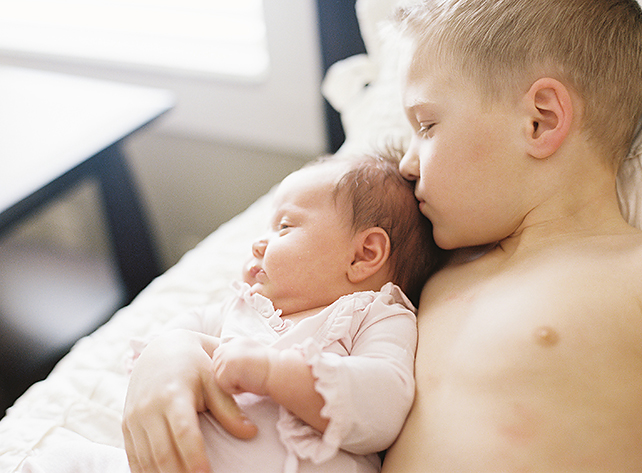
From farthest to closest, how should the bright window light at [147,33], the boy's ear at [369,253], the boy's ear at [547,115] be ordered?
the bright window light at [147,33], the boy's ear at [369,253], the boy's ear at [547,115]

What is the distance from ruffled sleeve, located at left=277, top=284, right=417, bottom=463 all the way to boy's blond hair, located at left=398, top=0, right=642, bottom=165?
0.31m

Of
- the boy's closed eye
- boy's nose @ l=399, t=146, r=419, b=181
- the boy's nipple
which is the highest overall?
the boy's closed eye

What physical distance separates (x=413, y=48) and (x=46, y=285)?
1089 millimetres

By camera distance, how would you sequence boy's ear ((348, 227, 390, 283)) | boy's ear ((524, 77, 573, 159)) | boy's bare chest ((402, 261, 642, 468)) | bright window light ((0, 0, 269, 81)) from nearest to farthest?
1. boy's bare chest ((402, 261, 642, 468))
2. boy's ear ((524, 77, 573, 159))
3. boy's ear ((348, 227, 390, 283))
4. bright window light ((0, 0, 269, 81))

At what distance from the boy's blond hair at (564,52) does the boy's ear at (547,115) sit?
0.02 metres

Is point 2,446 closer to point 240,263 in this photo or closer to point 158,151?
point 240,263

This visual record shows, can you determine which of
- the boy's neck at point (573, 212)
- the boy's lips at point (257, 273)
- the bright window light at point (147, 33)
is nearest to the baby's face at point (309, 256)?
the boy's lips at point (257, 273)

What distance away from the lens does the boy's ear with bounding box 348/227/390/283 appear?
29.4 inches

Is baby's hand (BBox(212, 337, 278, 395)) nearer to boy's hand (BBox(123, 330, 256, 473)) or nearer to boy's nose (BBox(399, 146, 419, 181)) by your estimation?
boy's hand (BBox(123, 330, 256, 473))

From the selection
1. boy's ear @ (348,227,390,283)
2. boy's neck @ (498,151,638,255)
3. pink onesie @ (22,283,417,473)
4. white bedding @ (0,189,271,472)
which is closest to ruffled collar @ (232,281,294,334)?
pink onesie @ (22,283,417,473)

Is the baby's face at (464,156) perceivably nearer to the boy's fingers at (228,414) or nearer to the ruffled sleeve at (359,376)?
the ruffled sleeve at (359,376)

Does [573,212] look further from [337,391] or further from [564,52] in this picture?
[337,391]

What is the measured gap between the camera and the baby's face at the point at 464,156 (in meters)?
0.67

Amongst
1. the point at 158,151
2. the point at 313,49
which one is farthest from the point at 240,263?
the point at 158,151
